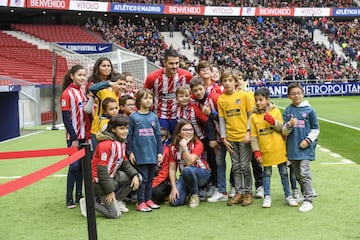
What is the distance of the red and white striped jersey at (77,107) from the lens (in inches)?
268

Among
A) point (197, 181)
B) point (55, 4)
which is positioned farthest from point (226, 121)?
point (55, 4)

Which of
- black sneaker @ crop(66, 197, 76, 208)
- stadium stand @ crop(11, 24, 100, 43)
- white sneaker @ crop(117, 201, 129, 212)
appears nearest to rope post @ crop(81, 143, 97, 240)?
white sneaker @ crop(117, 201, 129, 212)

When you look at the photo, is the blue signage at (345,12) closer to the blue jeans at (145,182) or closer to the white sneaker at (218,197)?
the white sneaker at (218,197)

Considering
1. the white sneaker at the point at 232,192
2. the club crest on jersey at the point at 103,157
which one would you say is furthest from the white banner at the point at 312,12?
the club crest on jersey at the point at 103,157

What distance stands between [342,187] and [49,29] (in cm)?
3565

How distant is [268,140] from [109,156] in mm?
1903

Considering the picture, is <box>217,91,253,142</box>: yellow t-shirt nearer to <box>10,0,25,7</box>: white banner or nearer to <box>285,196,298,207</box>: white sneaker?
<box>285,196,298,207</box>: white sneaker

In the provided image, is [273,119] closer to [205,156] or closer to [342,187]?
[205,156]

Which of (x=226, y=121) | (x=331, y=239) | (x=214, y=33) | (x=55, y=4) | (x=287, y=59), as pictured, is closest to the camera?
(x=331, y=239)

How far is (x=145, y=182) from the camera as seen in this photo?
254 inches

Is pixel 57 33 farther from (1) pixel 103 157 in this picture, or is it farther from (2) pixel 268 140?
(2) pixel 268 140

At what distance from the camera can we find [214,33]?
44.8 m

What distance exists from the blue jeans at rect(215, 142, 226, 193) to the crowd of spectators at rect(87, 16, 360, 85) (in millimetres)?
28296

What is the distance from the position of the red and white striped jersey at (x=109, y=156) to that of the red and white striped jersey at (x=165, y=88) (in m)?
1.02
